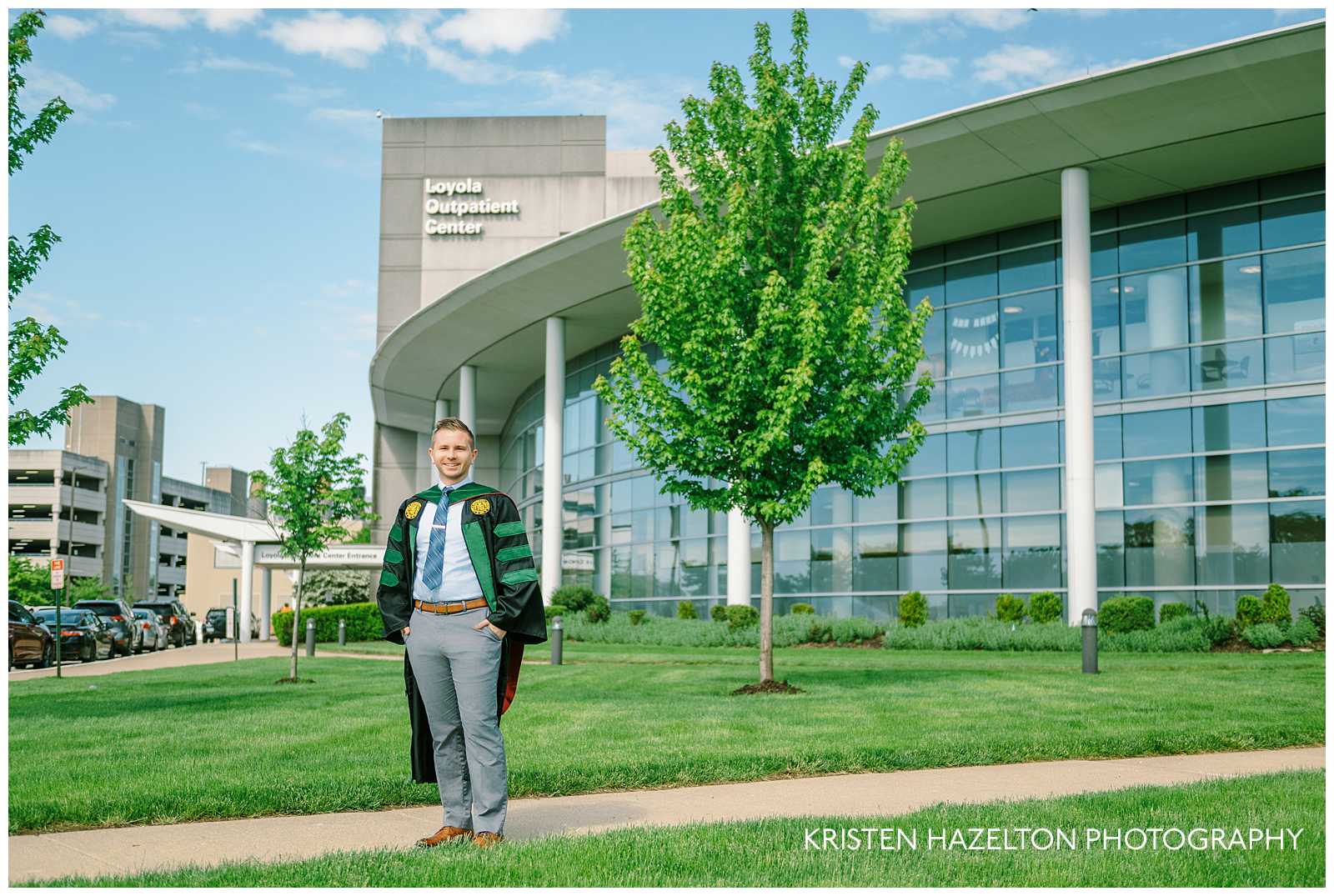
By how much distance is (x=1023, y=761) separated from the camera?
8.91 meters

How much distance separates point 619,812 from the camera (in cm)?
675

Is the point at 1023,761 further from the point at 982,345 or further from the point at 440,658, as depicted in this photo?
the point at 982,345

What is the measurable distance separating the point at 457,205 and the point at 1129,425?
31535 mm

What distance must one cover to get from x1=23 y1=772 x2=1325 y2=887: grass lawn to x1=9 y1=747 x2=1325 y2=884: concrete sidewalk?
0.41 metres

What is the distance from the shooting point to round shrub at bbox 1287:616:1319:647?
68.7ft

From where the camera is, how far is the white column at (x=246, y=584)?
4800 centimetres

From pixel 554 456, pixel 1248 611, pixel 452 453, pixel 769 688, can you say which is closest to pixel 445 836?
pixel 452 453

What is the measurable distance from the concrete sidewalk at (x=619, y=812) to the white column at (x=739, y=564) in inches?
827

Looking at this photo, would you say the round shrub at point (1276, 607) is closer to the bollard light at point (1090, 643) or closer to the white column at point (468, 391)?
the bollard light at point (1090, 643)

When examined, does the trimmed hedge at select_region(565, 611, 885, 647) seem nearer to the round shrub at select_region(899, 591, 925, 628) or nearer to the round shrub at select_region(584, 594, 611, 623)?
the round shrub at select_region(899, 591, 925, 628)

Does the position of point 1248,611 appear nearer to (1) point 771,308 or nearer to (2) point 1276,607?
(2) point 1276,607

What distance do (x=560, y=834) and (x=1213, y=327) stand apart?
2220 centimetres

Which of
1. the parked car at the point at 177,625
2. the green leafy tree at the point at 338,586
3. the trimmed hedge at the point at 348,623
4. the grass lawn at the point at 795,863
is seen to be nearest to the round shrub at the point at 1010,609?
the trimmed hedge at the point at 348,623

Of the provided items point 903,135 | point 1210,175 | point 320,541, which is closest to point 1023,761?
point 320,541
